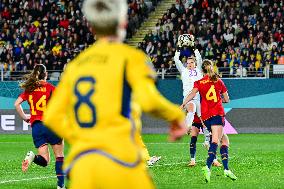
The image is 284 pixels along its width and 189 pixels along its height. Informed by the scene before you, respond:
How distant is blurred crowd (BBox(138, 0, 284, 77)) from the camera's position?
3362 cm

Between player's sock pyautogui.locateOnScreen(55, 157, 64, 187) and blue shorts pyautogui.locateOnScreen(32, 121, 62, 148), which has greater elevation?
blue shorts pyautogui.locateOnScreen(32, 121, 62, 148)

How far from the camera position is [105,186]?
18.4 feet

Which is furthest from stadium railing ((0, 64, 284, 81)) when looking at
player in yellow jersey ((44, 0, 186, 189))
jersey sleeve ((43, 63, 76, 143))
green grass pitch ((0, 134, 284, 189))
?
player in yellow jersey ((44, 0, 186, 189))

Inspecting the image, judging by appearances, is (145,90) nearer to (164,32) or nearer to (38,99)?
(38,99)

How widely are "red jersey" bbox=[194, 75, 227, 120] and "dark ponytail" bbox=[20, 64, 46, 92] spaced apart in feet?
10.5

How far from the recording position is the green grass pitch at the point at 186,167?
47.8 feet

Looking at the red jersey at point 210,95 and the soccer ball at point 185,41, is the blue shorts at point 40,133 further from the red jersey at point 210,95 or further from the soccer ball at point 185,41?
the soccer ball at point 185,41

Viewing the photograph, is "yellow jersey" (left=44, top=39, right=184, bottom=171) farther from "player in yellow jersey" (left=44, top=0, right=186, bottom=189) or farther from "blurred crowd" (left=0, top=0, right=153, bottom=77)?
"blurred crowd" (left=0, top=0, right=153, bottom=77)

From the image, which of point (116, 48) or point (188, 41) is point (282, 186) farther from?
point (116, 48)

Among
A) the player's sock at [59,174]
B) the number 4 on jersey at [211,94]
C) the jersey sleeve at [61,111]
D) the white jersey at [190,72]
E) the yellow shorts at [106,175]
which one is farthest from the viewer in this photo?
the white jersey at [190,72]

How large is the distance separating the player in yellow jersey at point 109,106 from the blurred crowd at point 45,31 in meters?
28.1

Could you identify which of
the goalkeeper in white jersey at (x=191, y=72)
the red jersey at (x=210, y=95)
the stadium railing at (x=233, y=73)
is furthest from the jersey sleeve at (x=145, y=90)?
the stadium railing at (x=233, y=73)

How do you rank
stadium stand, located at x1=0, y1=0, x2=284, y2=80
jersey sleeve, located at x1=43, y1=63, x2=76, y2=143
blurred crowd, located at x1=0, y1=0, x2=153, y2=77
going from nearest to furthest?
jersey sleeve, located at x1=43, y1=63, x2=76, y2=143 → stadium stand, located at x1=0, y1=0, x2=284, y2=80 → blurred crowd, located at x1=0, y1=0, x2=153, y2=77

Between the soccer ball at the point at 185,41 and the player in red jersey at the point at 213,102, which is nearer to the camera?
the player in red jersey at the point at 213,102
